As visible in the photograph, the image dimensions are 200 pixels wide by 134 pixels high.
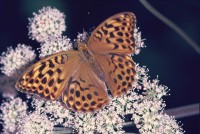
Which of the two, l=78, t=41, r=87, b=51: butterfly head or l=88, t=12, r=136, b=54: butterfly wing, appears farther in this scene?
l=78, t=41, r=87, b=51: butterfly head

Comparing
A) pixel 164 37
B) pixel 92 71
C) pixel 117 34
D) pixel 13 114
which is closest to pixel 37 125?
pixel 13 114

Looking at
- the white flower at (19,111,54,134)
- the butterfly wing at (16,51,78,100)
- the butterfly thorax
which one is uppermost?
the butterfly thorax

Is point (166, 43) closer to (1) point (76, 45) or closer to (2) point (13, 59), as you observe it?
(1) point (76, 45)

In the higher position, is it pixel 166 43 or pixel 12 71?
pixel 166 43

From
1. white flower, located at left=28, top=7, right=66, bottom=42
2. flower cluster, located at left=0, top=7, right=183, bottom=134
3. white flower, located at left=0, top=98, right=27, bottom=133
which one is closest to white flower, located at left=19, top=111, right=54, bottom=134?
flower cluster, located at left=0, top=7, right=183, bottom=134

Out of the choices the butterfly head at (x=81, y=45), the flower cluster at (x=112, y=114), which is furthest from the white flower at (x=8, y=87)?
the butterfly head at (x=81, y=45)

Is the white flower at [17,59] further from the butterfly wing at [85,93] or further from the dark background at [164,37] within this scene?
the butterfly wing at [85,93]

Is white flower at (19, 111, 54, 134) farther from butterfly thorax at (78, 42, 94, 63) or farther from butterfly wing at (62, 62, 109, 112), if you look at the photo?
butterfly thorax at (78, 42, 94, 63)

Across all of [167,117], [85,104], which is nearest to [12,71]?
[85,104]
